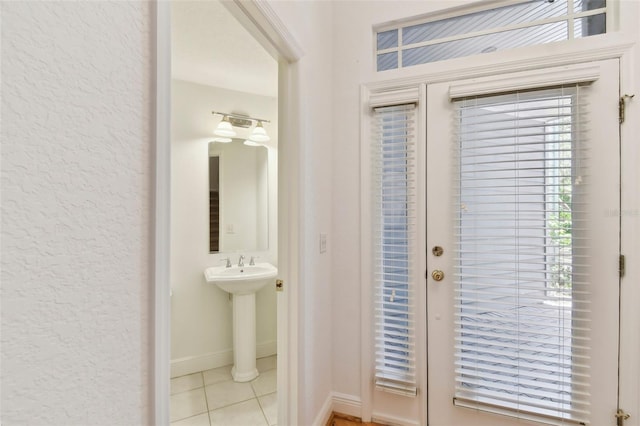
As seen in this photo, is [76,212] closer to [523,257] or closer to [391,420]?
[523,257]

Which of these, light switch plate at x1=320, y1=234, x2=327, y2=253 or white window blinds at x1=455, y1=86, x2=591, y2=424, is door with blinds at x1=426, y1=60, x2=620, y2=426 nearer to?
white window blinds at x1=455, y1=86, x2=591, y2=424

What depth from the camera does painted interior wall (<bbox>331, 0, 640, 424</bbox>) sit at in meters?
1.82

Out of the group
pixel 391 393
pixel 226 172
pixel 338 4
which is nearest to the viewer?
pixel 391 393

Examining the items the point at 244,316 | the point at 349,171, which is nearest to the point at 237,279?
the point at 244,316

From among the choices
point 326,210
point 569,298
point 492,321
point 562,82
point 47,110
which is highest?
point 562,82

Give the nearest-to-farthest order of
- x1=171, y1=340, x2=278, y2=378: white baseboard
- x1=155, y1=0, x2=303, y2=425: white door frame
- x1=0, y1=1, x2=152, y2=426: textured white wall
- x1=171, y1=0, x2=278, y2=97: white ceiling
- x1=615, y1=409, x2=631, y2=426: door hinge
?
x1=0, y1=1, x2=152, y2=426: textured white wall
x1=155, y1=0, x2=303, y2=425: white door frame
x1=615, y1=409, x2=631, y2=426: door hinge
x1=171, y1=0, x2=278, y2=97: white ceiling
x1=171, y1=340, x2=278, y2=378: white baseboard

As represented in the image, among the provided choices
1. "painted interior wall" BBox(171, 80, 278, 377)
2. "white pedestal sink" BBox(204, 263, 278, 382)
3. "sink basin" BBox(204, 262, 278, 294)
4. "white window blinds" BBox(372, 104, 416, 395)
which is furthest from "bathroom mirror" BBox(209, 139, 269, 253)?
"white window blinds" BBox(372, 104, 416, 395)

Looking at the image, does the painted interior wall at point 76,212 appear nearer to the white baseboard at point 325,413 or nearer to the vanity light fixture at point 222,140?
the white baseboard at point 325,413

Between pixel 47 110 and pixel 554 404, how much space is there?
221cm

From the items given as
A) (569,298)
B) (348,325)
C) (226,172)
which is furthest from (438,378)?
(226,172)

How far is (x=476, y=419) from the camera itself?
1610mm

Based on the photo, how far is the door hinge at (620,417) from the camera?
1376 mm

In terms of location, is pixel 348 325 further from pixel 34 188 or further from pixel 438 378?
pixel 34 188

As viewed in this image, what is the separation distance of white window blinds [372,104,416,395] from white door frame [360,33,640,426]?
0.06 metres
